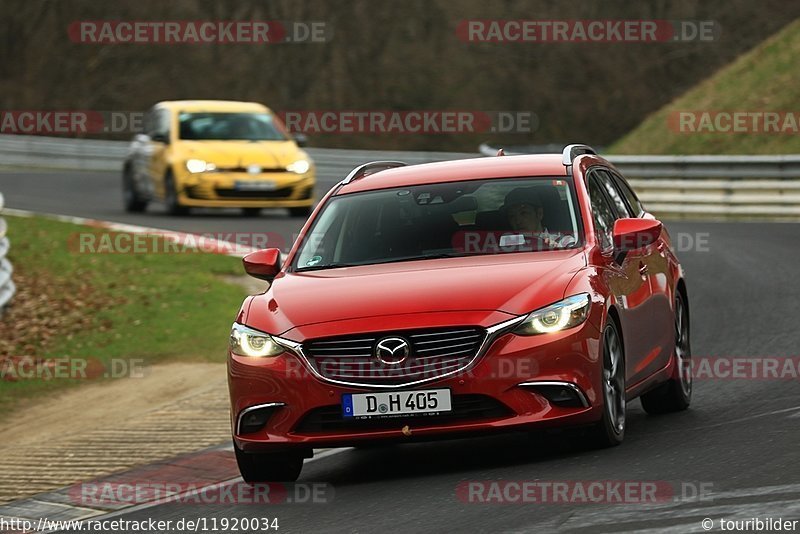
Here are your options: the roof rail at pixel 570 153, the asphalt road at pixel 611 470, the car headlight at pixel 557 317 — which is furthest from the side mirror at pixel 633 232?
the asphalt road at pixel 611 470

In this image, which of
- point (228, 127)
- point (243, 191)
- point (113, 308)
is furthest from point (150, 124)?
point (113, 308)

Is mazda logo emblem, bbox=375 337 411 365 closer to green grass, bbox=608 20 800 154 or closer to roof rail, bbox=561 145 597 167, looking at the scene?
roof rail, bbox=561 145 597 167

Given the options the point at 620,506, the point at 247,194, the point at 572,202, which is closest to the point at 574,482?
the point at 620,506

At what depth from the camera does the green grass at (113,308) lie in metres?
15.6

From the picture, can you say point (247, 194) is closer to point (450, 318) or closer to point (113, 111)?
point (450, 318)

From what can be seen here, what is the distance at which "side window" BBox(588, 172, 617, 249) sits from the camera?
9.50 m

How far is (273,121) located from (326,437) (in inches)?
753

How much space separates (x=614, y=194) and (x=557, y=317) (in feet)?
7.56

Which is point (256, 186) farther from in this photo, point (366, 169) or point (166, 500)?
point (166, 500)

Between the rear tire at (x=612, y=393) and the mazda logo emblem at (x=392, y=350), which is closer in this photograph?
the mazda logo emblem at (x=392, y=350)

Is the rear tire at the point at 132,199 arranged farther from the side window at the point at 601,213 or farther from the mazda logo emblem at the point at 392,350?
the mazda logo emblem at the point at 392,350

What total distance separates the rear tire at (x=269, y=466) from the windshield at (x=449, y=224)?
1.16 meters

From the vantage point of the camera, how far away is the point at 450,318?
8266 millimetres

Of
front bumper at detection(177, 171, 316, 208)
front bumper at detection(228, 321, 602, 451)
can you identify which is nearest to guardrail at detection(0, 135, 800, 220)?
front bumper at detection(177, 171, 316, 208)
